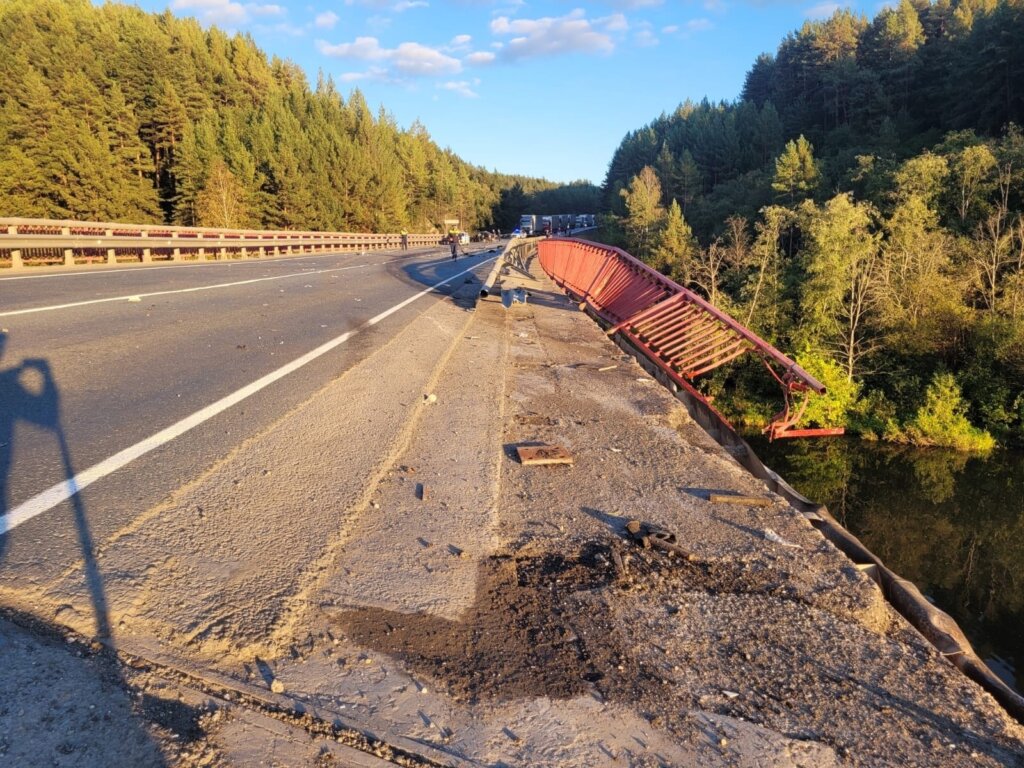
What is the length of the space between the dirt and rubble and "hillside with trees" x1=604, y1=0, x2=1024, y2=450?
19.5m

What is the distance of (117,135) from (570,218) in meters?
75.1

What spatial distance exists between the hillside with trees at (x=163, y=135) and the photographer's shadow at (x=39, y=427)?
47512 mm

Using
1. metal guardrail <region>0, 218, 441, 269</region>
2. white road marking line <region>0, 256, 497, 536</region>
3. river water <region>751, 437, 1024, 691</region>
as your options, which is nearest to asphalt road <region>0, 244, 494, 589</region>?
white road marking line <region>0, 256, 497, 536</region>

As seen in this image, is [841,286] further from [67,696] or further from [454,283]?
[67,696]

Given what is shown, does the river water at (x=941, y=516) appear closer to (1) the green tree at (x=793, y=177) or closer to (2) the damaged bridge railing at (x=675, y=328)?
(2) the damaged bridge railing at (x=675, y=328)

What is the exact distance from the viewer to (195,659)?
2367 mm

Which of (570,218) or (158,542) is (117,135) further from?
(570,218)

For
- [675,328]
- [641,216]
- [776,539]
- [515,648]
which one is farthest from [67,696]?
[641,216]

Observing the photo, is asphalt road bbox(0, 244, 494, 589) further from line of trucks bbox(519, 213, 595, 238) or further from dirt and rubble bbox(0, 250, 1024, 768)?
line of trucks bbox(519, 213, 595, 238)

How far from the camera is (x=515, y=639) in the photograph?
9.04ft

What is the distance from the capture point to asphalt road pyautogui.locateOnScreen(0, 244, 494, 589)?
3295 millimetres

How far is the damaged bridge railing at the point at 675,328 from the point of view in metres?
8.41

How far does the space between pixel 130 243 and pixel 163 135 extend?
5053 cm

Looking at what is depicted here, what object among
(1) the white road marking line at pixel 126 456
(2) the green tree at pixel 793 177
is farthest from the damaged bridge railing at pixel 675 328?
(2) the green tree at pixel 793 177
